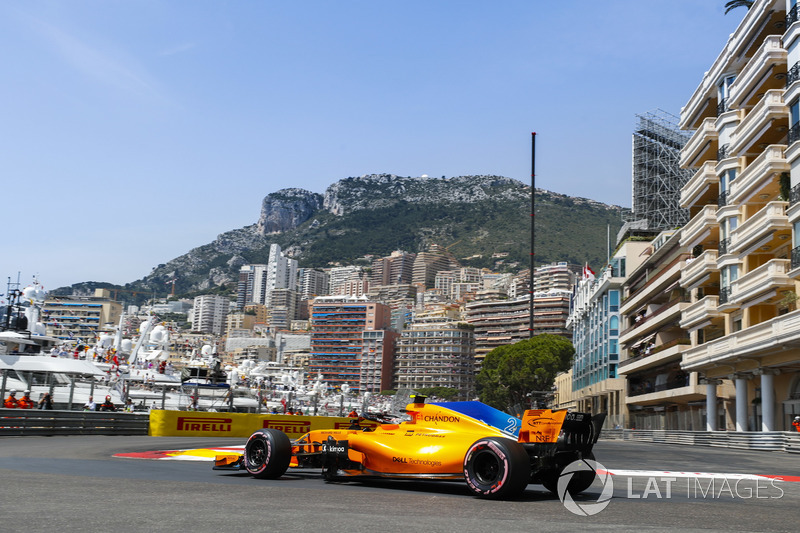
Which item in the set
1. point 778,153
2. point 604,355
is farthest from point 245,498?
point 604,355

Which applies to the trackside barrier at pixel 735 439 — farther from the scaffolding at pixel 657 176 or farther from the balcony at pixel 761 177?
the scaffolding at pixel 657 176

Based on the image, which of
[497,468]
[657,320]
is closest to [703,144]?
[657,320]

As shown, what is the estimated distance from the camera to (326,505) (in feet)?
25.4

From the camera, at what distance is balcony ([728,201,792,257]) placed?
34.2 metres

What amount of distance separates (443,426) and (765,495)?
15.0ft

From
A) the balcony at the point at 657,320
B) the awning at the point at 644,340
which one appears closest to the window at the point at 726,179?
the balcony at the point at 657,320

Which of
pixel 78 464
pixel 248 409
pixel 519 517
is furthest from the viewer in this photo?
pixel 248 409

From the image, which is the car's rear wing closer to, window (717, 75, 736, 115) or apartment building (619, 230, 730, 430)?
window (717, 75, 736, 115)

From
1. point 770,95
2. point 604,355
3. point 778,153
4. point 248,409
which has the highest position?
point 770,95

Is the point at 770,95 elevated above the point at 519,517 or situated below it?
above

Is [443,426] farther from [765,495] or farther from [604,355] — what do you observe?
[604,355]

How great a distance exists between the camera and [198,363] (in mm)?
54594

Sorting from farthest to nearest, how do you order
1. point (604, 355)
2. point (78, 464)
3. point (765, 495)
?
point (604, 355)
point (78, 464)
point (765, 495)

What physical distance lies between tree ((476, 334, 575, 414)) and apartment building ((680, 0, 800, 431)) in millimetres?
45055
